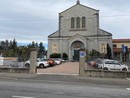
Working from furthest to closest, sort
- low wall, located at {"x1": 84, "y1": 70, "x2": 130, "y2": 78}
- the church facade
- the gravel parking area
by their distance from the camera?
the church facade → the gravel parking area → low wall, located at {"x1": 84, "y1": 70, "x2": 130, "y2": 78}

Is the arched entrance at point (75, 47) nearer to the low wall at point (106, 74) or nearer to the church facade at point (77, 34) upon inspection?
the church facade at point (77, 34)

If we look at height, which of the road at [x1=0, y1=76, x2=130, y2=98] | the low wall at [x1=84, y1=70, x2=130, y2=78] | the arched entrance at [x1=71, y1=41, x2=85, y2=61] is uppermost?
the arched entrance at [x1=71, y1=41, x2=85, y2=61]

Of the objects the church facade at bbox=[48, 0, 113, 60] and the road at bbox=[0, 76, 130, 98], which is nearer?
the road at bbox=[0, 76, 130, 98]

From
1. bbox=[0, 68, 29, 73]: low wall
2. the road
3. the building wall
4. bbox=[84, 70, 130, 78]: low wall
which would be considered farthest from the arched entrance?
the road

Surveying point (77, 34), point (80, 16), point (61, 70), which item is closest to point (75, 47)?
point (77, 34)

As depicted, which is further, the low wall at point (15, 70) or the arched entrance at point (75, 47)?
the arched entrance at point (75, 47)

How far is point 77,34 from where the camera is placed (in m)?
71.4

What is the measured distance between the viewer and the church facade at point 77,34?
71.0 meters

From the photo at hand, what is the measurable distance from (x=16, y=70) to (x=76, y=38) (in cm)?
4582

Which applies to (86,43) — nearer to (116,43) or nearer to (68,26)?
(68,26)

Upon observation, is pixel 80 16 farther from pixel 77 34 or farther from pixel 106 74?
pixel 106 74

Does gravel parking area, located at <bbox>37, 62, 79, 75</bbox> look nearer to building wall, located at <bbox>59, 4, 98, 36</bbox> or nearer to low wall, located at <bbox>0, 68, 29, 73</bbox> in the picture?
low wall, located at <bbox>0, 68, 29, 73</bbox>

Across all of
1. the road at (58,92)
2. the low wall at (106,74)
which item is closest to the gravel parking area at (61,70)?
the low wall at (106,74)

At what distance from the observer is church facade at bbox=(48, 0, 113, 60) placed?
7100cm
